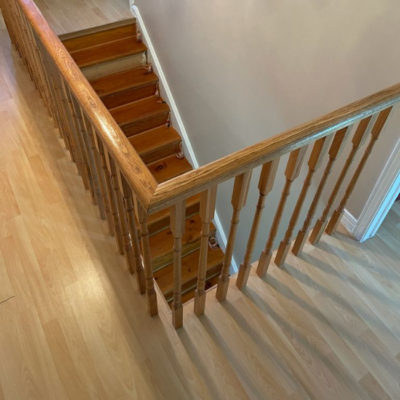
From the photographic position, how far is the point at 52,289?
1.62 m

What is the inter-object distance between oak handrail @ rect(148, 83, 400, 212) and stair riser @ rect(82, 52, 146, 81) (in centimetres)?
280

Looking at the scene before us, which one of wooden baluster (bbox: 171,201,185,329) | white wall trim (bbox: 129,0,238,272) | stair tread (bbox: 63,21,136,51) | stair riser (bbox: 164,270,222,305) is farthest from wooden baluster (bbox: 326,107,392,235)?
stair tread (bbox: 63,21,136,51)

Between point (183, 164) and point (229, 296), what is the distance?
6.58 feet

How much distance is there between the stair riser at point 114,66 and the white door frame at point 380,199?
269cm

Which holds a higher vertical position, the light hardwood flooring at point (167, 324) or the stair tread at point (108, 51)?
→ the stair tread at point (108, 51)

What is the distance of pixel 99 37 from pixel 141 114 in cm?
85

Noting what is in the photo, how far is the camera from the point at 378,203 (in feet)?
5.90

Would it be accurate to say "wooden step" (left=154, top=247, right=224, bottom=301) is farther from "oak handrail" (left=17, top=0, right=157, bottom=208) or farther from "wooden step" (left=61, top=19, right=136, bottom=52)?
"wooden step" (left=61, top=19, right=136, bottom=52)

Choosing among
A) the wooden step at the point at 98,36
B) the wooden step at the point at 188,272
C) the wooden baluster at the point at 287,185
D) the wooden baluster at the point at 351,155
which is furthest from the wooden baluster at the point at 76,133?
the wooden step at the point at 98,36

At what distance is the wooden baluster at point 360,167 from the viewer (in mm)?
1409

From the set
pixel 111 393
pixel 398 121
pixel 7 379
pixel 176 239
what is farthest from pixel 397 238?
pixel 7 379

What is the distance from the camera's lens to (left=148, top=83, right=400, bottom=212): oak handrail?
0.90 m

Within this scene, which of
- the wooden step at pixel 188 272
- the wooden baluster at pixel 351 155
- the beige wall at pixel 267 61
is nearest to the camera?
the wooden baluster at pixel 351 155

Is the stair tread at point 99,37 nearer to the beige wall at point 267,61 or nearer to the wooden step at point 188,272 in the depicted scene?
the beige wall at point 267,61
